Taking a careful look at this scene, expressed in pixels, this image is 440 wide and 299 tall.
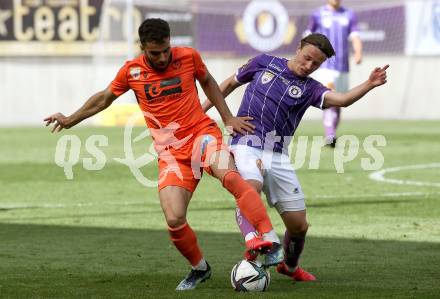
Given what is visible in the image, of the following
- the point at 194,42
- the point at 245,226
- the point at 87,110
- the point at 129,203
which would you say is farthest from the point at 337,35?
the point at 194,42

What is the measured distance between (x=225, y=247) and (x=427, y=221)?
8.18ft

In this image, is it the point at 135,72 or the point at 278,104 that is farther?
the point at 278,104

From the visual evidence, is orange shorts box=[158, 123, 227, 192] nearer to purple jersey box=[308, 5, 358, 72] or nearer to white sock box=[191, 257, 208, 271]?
white sock box=[191, 257, 208, 271]

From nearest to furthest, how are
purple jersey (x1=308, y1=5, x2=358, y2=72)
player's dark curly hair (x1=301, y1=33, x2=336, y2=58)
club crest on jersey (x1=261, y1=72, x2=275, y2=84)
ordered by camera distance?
player's dark curly hair (x1=301, y1=33, x2=336, y2=58)
club crest on jersey (x1=261, y1=72, x2=275, y2=84)
purple jersey (x1=308, y1=5, x2=358, y2=72)

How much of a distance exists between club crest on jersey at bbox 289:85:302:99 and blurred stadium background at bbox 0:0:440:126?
25072 mm

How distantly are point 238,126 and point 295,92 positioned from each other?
51 centimetres

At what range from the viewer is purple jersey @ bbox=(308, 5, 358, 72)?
59.7ft

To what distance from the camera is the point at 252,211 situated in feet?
23.5

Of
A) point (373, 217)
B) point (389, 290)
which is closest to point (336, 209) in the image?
point (373, 217)

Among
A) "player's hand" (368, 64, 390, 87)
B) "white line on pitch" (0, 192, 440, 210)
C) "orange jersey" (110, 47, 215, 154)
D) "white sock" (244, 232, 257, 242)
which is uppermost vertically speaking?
"player's hand" (368, 64, 390, 87)

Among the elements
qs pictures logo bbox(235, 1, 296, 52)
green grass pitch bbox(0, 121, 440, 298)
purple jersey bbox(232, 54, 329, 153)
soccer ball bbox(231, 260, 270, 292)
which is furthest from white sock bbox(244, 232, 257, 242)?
qs pictures logo bbox(235, 1, 296, 52)

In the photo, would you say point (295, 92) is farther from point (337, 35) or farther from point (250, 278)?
point (337, 35)

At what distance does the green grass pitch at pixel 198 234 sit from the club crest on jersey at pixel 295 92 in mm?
1313

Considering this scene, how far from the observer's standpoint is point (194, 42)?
33.8 metres
